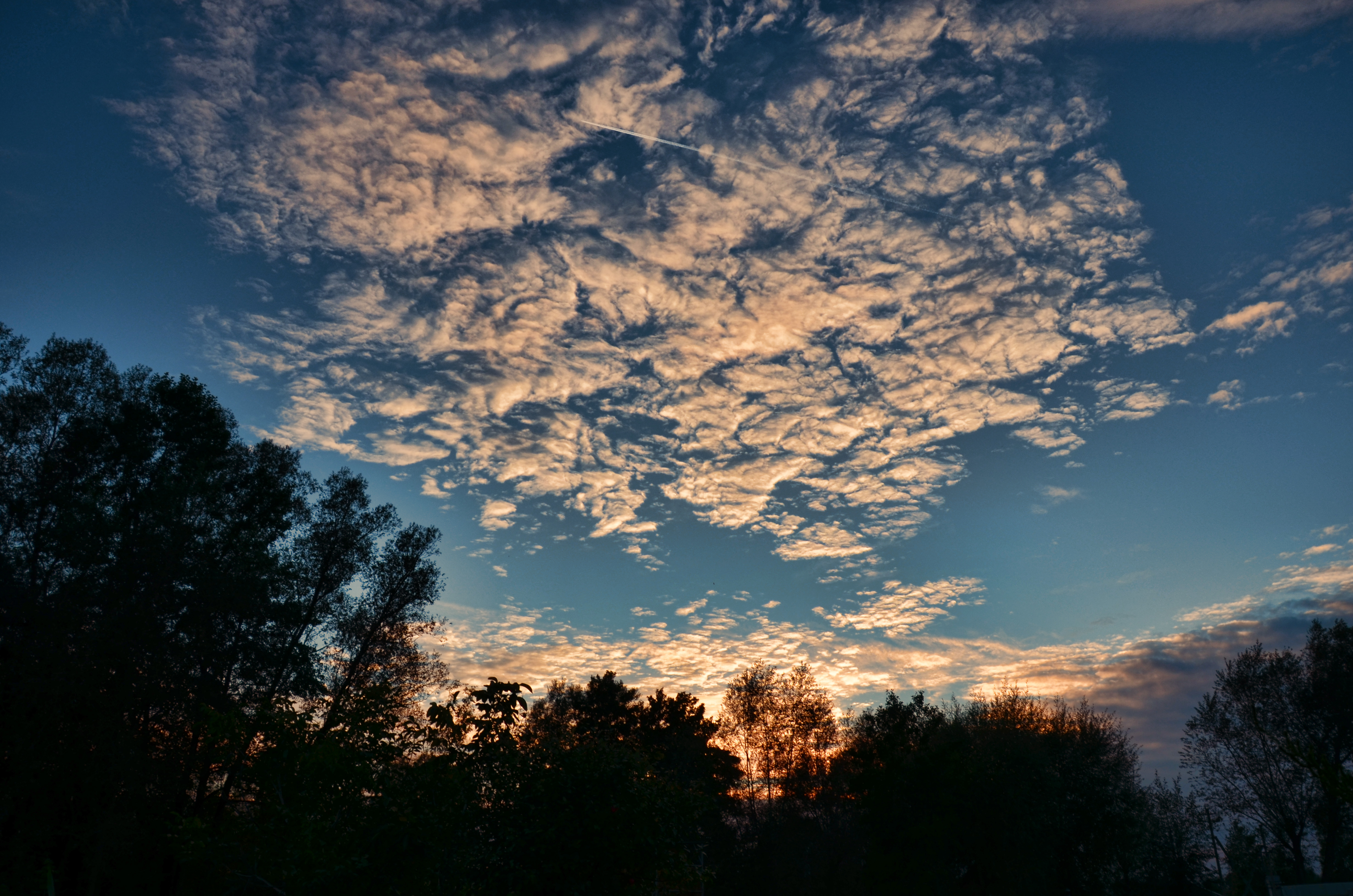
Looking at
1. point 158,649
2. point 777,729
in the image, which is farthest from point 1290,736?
point 158,649

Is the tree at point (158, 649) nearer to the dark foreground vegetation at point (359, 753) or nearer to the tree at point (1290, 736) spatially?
the dark foreground vegetation at point (359, 753)

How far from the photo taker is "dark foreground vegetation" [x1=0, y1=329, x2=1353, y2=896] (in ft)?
49.6

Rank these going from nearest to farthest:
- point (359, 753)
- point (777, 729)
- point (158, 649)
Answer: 1. point (359, 753)
2. point (158, 649)
3. point (777, 729)

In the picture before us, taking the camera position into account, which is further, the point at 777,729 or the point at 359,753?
the point at 777,729

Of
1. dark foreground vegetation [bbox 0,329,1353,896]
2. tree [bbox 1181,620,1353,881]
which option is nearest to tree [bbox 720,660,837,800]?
dark foreground vegetation [bbox 0,329,1353,896]

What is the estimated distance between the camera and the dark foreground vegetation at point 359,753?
15.1 m

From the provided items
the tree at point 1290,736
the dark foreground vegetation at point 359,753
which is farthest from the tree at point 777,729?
the tree at point 1290,736

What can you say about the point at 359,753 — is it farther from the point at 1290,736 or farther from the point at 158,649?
the point at 1290,736

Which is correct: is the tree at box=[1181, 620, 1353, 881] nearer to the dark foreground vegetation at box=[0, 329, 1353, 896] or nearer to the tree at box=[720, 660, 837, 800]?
the dark foreground vegetation at box=[0, 329, 1353, 896]

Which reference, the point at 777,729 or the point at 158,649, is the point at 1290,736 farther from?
the point at 158,649

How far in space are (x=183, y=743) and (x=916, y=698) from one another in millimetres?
48238

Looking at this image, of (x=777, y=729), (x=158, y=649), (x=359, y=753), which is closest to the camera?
(x=359, y=753)

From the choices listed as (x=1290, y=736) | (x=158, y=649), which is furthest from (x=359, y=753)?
(x=1290, y=736)

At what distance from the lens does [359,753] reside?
16828 mm
